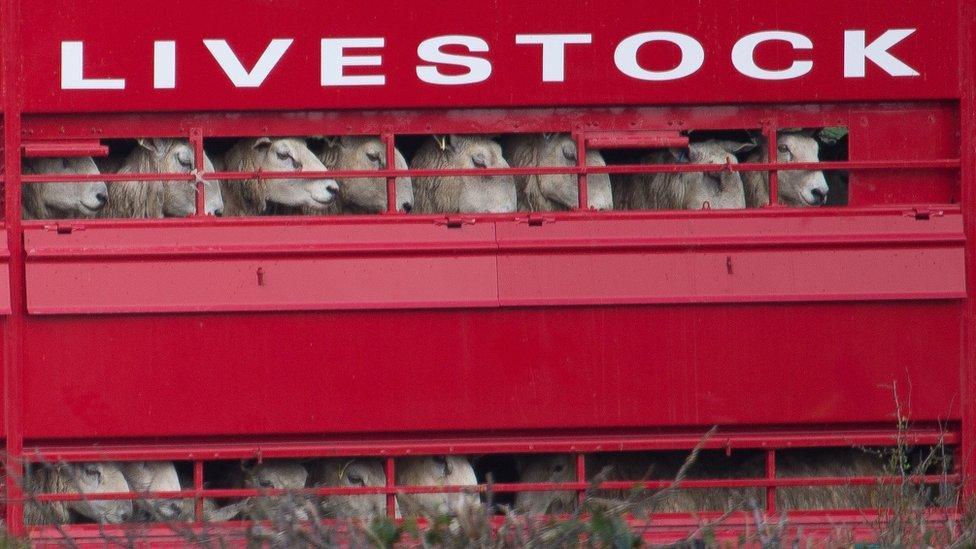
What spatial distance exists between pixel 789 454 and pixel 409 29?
2500 mm

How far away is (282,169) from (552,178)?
1.19 metres

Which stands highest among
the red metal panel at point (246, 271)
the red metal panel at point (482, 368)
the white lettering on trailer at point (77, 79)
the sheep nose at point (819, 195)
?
the white lettering on trailer at point (77, 79)

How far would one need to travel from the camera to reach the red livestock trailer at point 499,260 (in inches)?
224

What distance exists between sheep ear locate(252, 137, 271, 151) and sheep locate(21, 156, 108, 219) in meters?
0.71

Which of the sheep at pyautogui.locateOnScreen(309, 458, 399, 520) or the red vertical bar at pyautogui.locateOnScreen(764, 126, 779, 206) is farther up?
the red vertical bar at pyautogui.locateOnScreen(764, 126, 779, 206)

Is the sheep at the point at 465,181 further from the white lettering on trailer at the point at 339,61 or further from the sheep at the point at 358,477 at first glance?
the sheep at the point at 358,477

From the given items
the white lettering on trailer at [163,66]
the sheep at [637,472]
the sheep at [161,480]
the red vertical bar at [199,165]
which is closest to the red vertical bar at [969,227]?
the sheep at [637,472]

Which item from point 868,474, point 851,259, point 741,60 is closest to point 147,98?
point 741,60

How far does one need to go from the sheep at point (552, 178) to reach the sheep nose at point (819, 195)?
35.5 inches

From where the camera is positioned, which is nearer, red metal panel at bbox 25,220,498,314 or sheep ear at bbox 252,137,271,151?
red metal panel at bbox 25,220,498,314

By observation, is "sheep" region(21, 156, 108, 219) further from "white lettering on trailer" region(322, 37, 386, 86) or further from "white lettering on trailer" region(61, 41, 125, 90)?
"white lettering on trailer" region(322, 37, 386, 86)

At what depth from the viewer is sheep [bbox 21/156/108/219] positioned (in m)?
5.98

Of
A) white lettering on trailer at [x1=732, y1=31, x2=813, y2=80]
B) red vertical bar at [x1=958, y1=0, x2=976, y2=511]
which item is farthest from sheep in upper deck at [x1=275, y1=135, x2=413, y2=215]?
red vertical bar at [x1=958, y1=0, x2=976, y2=511]

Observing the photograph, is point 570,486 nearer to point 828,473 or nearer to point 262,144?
point 828,473
